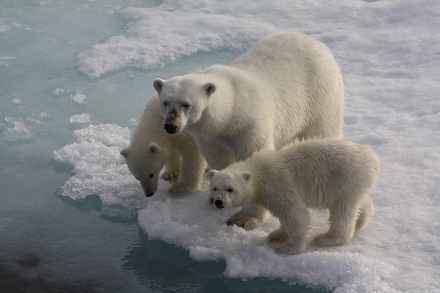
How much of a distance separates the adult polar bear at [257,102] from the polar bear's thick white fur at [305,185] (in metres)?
0.31

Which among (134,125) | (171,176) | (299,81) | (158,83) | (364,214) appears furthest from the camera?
(134,125)

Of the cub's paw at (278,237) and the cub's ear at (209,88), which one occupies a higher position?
the cub's ear at (209,88)

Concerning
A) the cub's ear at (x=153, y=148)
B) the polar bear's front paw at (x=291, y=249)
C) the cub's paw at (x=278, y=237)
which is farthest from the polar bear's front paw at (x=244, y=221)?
the cub's ear at (x=153, y=148)

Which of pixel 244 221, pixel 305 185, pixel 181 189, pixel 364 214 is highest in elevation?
pixel 305 185

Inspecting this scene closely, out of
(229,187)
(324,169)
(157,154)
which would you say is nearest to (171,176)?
(157,154)

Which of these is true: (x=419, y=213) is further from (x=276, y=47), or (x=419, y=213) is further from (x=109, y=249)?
(x=109, y=249)

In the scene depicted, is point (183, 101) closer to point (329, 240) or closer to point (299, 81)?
point (299, 81)

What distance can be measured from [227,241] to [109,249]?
0.83 metres

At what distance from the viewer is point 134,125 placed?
6.17 m

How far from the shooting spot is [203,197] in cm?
501

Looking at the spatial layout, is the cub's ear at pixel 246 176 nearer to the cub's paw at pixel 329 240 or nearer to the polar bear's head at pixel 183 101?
the polar bear's head at pixel 183 101

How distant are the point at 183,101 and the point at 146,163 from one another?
1.00m

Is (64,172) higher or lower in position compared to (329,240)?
lower

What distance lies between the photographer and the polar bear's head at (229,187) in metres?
4.03
